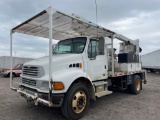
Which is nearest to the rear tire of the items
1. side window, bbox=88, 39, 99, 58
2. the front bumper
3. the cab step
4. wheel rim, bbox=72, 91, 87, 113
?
the cab step

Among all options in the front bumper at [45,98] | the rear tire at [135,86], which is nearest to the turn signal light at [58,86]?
the front bumper at [45,98]

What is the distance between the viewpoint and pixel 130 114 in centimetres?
529

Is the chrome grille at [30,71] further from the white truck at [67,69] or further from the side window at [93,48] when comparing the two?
the side window at [93,48]

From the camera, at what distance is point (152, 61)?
25.8 meters

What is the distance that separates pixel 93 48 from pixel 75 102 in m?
2.08

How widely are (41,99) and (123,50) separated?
627 centimetres

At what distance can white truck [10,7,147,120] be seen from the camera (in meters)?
4.34

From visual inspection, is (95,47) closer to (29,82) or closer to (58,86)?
(58,86)

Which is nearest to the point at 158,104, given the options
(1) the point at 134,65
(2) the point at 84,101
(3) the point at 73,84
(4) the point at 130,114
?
(4) the point at 130,114

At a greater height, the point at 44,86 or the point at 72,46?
the point at 72,46

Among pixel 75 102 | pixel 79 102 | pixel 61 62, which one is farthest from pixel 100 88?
pixel 61 62

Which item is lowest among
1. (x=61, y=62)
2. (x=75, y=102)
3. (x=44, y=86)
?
(x=75, y=102)

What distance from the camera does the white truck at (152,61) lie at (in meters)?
24.7

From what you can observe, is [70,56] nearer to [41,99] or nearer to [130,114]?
[41,99]
